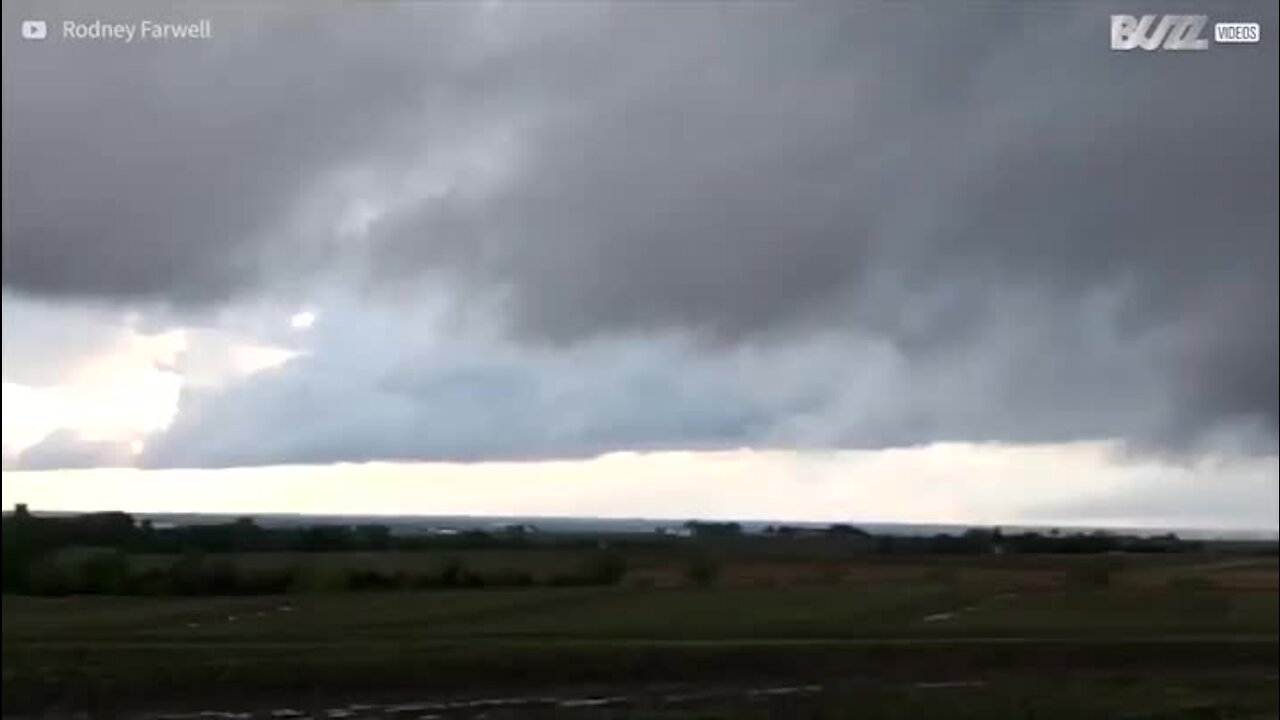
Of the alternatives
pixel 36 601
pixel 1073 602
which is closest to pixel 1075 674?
pixel 1073 602

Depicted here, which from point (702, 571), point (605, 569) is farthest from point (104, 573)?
point (702, 571)

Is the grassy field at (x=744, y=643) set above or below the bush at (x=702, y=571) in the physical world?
below

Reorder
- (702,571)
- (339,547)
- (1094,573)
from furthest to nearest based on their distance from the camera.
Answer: (1094,573)
(702,571)
(339,547)

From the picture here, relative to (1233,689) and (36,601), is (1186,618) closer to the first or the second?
(1233,689)

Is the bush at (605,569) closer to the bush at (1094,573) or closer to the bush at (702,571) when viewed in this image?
the bush at (702,571)

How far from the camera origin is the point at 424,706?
23016mm

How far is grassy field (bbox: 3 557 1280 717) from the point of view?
873 inches

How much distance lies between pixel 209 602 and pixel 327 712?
2631 millimetres

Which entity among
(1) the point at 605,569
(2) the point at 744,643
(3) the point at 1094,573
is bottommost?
(2) the point at 744,643

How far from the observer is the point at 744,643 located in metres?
27.9

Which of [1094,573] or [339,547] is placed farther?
[1094,573]

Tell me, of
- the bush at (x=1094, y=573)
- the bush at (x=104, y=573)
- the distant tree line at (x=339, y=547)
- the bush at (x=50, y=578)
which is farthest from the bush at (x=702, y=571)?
the bush at (x=50, y=578)

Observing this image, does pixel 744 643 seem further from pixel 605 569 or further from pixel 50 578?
pixel 50 578

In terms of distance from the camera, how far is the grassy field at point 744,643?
22.2 m
